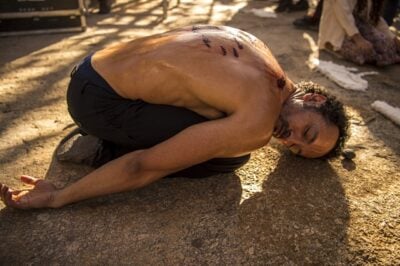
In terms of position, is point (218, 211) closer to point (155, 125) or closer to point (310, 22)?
point (155, 125)

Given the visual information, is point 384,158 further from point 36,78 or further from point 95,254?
point 36,78

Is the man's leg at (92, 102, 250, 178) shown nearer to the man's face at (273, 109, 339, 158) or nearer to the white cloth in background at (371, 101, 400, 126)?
the man's face at (273, 109, 339, 158)

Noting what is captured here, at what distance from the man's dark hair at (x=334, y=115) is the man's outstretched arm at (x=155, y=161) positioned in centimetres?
47

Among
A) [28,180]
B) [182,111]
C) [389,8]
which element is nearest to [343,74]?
[389,8]

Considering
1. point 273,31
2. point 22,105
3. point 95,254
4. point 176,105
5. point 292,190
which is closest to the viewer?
point 95,254

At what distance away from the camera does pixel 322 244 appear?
163 centimetres

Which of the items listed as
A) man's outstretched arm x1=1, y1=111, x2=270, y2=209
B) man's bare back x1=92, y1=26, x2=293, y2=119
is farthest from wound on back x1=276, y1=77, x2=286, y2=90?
man's outstretched arm x1=1, y1=111, x2=270, y2=209

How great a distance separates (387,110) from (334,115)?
104cm

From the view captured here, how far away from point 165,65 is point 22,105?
1.42 m

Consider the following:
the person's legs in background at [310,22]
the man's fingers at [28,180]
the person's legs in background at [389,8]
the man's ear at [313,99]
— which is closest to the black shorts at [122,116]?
the man's fingers at [28,180]

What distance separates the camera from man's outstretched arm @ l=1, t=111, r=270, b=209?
151cm

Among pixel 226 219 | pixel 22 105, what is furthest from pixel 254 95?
pixel 22 105

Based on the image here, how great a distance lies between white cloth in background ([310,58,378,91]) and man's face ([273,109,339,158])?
1.39 m

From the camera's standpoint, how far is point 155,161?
155cm
